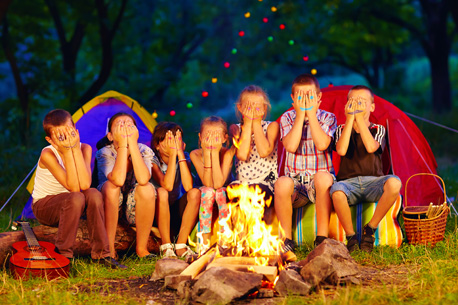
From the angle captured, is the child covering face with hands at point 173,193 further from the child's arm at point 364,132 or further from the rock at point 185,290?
the child's arm at point 364,132

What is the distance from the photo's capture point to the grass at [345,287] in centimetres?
329

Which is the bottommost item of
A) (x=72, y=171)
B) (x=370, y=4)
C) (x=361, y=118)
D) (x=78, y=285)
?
(x=78, y=285)

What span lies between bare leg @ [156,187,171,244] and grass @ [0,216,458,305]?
1.15ft

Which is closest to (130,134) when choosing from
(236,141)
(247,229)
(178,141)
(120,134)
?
(120,134)

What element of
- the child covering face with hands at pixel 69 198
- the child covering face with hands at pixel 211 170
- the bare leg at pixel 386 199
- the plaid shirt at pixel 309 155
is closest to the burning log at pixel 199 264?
the child covering face with hands at pixel 211 170

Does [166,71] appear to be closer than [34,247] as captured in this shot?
No

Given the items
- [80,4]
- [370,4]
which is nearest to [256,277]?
[80,4]

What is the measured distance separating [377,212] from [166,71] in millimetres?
9594

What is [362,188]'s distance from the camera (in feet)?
15.1

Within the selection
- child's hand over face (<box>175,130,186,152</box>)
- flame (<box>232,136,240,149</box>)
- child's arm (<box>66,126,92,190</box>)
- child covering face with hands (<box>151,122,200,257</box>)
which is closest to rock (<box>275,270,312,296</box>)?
child covering face with hands (<box>151,122,200,257</box>)

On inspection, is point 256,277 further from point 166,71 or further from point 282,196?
point 166,71

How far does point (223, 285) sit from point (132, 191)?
5.58 feet

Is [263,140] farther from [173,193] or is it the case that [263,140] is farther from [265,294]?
[265,294]

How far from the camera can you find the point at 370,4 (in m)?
14.0
